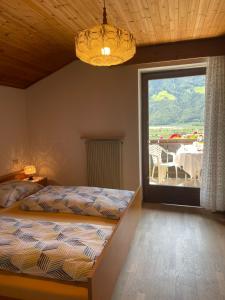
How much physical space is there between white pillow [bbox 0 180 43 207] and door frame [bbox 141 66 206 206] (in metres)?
1.82

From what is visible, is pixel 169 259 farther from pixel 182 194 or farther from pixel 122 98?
pixel 122 98

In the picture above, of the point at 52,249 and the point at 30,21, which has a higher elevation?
the point at 30,21

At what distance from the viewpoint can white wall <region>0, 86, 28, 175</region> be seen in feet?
12.6

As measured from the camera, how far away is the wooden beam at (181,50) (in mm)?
3365

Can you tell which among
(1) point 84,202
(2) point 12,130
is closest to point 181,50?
(1) point 84,202

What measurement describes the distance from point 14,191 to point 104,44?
220cm

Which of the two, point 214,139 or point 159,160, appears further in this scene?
point 159,160

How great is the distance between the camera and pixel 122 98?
13.0ft

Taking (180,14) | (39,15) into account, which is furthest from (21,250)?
(180,14)

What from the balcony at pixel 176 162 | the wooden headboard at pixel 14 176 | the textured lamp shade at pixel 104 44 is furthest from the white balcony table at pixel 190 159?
the wooden headboard at pixel 14 176

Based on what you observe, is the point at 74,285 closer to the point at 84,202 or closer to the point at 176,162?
the point at 84,202

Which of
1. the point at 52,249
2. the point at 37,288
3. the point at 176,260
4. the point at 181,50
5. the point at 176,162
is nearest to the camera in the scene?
the point at 37,288

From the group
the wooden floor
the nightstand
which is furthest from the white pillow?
the wooden floor

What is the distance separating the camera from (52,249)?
1.70 m
